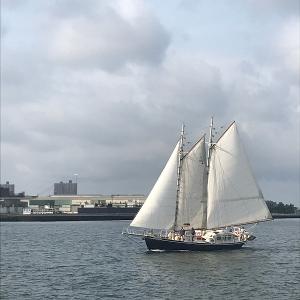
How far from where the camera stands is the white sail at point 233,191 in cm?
10812

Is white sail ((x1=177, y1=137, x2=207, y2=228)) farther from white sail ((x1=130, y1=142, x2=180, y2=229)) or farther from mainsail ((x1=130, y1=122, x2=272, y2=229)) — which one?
white sail ((x1=130, y1=142, x2=180, y2=229))

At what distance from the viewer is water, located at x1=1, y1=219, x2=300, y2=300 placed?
6325 centimetres

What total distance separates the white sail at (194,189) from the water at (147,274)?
7303 mm

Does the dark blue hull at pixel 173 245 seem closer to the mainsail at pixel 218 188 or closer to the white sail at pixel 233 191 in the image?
the mainsail at pixel 218 188

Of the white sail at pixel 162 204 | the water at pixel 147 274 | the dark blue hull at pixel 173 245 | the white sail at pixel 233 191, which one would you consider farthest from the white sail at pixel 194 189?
the water at pixel 147 274

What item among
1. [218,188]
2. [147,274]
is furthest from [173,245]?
[147,274]

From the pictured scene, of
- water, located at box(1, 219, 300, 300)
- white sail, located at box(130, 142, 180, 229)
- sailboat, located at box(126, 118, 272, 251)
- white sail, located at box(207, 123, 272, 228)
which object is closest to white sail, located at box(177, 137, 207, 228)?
sailboat, located at box(126, 118, 272, 251)

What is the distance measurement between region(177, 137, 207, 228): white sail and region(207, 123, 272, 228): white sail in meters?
1.52

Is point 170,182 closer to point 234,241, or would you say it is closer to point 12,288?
point 234,241

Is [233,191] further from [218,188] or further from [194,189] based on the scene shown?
[194,189]

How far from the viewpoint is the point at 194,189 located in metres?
109

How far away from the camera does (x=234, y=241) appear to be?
112 meters

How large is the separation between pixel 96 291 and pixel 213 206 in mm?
47644

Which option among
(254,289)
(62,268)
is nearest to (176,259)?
(62,268)
